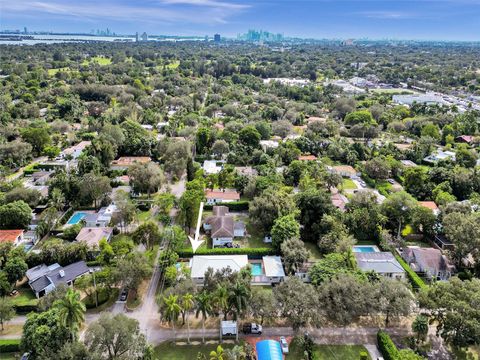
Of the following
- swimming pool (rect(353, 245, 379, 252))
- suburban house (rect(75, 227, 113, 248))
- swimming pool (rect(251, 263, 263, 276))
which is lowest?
swimming pool (rect(251, 263, 263, 276))

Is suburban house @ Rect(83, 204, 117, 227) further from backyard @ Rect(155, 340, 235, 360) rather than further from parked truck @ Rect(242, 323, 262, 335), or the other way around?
parked truck @ Rect(242, 323, 262, 335)

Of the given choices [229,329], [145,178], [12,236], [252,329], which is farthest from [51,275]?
[252,329]

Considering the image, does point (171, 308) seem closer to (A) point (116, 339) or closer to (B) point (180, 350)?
(B) point (180, 350)

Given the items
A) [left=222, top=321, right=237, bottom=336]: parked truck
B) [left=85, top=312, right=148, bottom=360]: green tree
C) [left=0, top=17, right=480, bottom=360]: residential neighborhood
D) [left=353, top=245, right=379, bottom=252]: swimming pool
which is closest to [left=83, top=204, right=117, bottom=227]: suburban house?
Answer: [left=0, top=17, right=480, bottom=360]: residential neighborhood

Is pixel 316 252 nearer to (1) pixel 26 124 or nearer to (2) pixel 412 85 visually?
(1) pixel 26 124

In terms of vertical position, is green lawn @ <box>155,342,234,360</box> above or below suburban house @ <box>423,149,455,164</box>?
below

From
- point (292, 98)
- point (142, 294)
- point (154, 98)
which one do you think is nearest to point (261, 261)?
point (142, 294)
